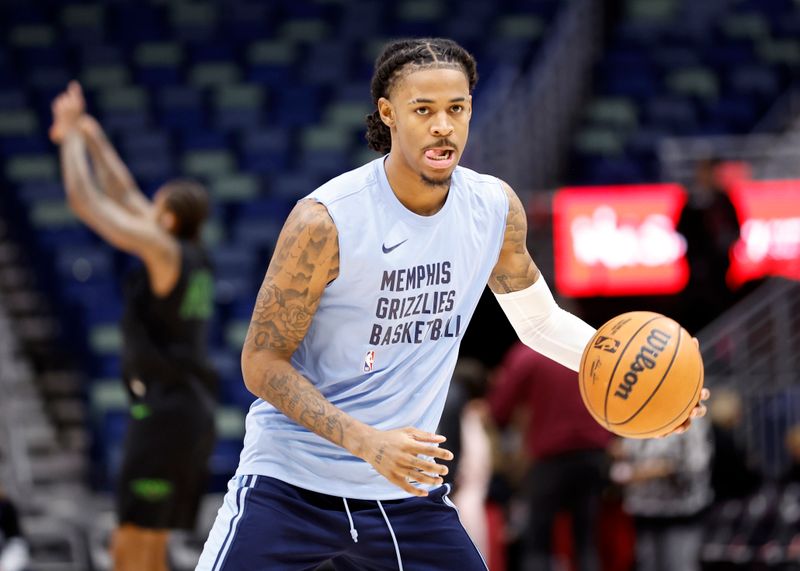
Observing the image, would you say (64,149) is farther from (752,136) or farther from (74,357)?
(752,136)

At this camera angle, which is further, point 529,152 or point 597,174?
point 597,174

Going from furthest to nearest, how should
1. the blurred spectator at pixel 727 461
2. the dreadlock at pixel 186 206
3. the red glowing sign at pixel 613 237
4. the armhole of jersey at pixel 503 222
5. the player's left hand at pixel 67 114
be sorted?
the red glowing sign at pixel 613 237
the blurred spectator at pixel 727 461
the player's left hand at pixel 67 114
the dreadlock at pixel 186 206
the armhole of jersey at pixel 503 222

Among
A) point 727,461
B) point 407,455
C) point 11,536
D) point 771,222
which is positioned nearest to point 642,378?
point 407,455

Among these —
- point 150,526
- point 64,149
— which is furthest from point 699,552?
point 64,149

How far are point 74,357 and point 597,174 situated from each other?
17.2 feet

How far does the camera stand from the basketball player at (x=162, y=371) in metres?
5.51

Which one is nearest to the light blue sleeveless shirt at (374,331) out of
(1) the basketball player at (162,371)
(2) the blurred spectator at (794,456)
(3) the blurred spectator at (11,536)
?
(1) the basketball player at (162,371)

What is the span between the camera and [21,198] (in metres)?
12.6

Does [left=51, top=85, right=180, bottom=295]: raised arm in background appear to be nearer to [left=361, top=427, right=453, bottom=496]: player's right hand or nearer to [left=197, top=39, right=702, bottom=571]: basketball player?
[left=197, top=39, right=702, bottom=571]: basketball player

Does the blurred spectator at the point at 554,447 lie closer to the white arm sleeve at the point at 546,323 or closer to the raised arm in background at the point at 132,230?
the raised arm in background at the point at 132,230

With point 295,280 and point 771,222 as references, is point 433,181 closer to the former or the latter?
point 295,280

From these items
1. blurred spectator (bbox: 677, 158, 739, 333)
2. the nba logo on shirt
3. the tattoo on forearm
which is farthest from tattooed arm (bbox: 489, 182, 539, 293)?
blurred spectator (bbox: 677, 158, 739, 333)

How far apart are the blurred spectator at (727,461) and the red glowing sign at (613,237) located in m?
1.82

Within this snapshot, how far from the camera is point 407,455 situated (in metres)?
3.03
